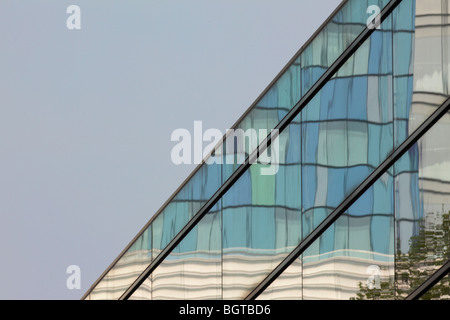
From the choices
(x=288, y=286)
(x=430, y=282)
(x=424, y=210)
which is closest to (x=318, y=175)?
(x=424, y=210)

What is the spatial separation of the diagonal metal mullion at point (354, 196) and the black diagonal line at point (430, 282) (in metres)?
1.38

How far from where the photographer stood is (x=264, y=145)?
889 centimetres

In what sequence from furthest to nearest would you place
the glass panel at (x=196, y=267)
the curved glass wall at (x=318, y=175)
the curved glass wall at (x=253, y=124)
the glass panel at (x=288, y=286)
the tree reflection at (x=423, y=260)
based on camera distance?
1. the glass panel at (x=196, y=267)
2. the curved glass wall at (x=253, y=124)
3. the glass panel at (x=288, y=286)
4. the curved glass wall at (x=318, y=175)
5. the tree reflection at (x=423, y=260)

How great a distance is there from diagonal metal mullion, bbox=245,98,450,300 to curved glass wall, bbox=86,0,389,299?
56.1 inches

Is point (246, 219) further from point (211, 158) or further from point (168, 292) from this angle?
point (168, 292)

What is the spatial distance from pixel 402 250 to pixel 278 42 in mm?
37484

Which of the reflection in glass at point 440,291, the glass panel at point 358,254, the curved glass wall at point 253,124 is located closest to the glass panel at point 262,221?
the curved glass wall at point 253,124

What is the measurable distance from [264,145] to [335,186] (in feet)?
3.73

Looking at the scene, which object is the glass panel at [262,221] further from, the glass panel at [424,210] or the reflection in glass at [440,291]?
the reflection in glass at [440,291]

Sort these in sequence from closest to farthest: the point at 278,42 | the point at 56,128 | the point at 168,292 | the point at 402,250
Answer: the point at 402,250
the point at 168,292
the point at 278,42
the point at 56,128

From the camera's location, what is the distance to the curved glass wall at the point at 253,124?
28.5 ft

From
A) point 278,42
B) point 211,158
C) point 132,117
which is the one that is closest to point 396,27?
point 211,158

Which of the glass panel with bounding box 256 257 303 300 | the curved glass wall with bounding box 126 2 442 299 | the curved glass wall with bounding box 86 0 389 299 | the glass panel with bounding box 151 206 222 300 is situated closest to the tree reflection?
the curved glass wall with bounding box 126 2 442 299
